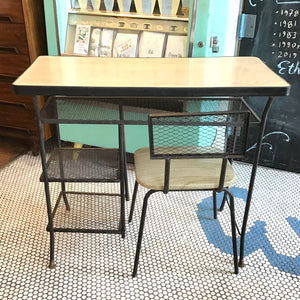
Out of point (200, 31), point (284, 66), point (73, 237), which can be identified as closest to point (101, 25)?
point (200, 31)

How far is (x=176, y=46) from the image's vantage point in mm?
2301

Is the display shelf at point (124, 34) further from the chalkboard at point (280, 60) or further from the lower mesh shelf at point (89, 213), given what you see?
the lower mesh shelf at point (89, 213)

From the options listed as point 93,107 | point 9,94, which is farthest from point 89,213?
point 9,94

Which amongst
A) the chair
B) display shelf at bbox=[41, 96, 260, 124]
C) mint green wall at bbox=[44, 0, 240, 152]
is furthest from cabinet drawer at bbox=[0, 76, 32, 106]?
the chair

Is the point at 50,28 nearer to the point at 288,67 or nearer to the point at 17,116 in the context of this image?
the point at 17,116

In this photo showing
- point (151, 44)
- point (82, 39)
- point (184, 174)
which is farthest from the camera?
point (82, 39)

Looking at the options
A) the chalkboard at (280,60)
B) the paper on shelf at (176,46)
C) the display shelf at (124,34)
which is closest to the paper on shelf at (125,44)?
the display shelf at (124,34)

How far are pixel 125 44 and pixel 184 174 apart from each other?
127 cm

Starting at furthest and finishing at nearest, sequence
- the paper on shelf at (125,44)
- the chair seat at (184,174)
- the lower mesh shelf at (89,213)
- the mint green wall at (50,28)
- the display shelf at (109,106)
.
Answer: the paper on shelf at (125,44) < the mint green wall at (50,28) < the lower mesh shelf at (89,213) < the display shelf at (109,106) < the chair seat at (184,174)

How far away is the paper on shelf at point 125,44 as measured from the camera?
2408 millimetres

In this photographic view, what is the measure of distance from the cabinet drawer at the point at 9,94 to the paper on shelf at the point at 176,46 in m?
1.06

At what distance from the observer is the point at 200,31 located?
2045 millimetres

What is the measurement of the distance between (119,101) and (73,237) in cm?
80

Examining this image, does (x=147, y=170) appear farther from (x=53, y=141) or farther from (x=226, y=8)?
(x=53, y=141)
